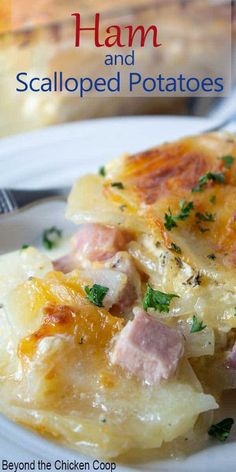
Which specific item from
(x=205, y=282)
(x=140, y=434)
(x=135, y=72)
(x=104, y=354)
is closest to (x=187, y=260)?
(x=205, y=282)

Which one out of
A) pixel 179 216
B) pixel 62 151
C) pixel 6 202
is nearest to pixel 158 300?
pixel 179 216

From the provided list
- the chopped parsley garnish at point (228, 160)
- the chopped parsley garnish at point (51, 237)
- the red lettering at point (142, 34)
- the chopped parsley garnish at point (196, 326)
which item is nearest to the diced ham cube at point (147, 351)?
the chopped parsley garnish at point (196, 326)

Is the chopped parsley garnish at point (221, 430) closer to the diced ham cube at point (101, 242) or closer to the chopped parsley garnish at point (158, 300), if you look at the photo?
the chopped parsley garnish at point (158, 300)

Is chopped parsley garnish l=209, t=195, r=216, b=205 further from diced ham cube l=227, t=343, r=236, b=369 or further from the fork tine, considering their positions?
the fork tine

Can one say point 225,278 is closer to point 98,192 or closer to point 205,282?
point 205,282

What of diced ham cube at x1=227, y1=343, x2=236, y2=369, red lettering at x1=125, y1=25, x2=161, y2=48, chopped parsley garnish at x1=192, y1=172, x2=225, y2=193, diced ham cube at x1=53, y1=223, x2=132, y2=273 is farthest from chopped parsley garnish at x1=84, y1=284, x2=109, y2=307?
red lettering at x1=125, y1=25, x2=161, y2=48

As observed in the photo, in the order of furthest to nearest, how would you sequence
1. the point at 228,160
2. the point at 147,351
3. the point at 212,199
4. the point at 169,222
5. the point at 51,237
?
the point at 51,237
the point at 228,160
the point at 212,199
the point at 169,222
the point at 147,351

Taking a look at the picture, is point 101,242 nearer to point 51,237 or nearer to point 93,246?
point 93,246
